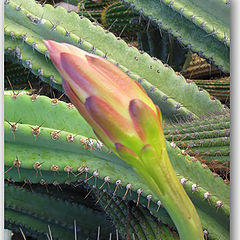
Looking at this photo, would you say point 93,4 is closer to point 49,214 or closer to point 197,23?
point 197,23

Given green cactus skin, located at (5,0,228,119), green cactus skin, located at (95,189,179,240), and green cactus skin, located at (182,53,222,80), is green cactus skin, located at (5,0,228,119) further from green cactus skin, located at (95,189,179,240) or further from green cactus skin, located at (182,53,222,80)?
green cactus skin, located at (95,189,179,240)

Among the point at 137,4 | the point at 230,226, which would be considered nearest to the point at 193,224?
the point at 230,226

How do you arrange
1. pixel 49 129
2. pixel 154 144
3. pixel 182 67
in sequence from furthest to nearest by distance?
pixel 182 67, pixel 49 129, pixel 154 144

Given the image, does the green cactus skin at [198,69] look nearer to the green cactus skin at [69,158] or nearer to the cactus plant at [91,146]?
the cactus plant at [91,146]

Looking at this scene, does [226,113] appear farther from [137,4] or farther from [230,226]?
[137,4]

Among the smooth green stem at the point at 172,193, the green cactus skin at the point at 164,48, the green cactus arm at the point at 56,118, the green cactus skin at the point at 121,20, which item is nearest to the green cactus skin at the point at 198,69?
the green cactus skin at the point at 164,48
